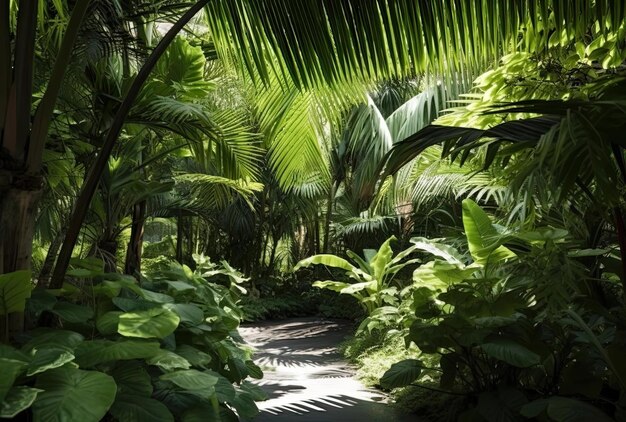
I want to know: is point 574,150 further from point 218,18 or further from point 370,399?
point 370,399

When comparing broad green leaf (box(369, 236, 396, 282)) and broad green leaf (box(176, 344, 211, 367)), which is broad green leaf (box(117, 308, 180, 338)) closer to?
broad green leaf (box(176, 344, 211, 367))

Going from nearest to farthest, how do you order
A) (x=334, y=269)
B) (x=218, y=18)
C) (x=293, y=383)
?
(x=218, y=18), (x=293, y=383), (x=334, y=269)

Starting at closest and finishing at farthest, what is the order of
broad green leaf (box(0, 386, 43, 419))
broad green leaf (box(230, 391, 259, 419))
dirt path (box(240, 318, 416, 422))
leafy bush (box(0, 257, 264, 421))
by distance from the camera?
broad green leaf (box(0, 386, 43, 419))
leafy bush (box(0, 257, 264, 421))
broad green leaf (box(230, 391, 259, 419))
dirt path (box(240, 318, 416, 422))

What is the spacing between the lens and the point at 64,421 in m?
1.84

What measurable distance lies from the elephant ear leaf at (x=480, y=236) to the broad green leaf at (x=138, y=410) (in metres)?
2.59

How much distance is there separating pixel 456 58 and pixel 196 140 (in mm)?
2392

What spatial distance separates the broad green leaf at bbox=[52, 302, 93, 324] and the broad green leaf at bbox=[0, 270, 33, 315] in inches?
8.7

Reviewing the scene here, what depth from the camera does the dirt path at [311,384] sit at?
400 centimetres

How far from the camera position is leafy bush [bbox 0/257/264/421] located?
192 cm

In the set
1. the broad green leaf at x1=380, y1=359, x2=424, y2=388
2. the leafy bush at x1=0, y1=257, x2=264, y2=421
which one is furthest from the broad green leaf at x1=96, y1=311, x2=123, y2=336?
the broad green leaf at x1=380, y1=359, x2=424, y2=388

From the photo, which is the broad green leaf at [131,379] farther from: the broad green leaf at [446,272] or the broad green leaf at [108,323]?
the broad green leaf at [446,272]

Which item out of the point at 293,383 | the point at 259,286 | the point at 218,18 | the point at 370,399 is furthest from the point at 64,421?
the point at 259,286

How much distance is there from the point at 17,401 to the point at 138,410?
1.43ft

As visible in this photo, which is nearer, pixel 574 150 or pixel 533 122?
pixel 574 150
